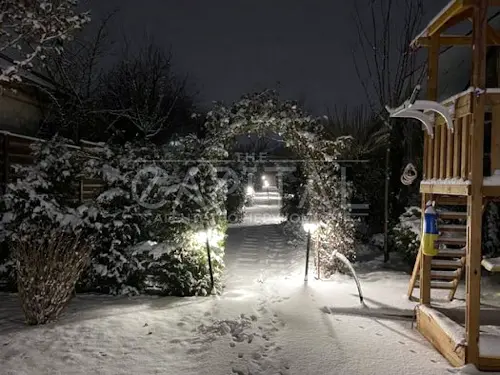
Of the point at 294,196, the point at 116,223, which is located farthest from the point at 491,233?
the point at 294,196

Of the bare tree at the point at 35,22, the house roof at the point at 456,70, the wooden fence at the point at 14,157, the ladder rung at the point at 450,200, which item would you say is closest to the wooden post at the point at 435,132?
the ladder rung at the point at 450,200

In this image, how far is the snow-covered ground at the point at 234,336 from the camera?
14.7 ft

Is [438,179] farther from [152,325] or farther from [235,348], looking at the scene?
[152,325]

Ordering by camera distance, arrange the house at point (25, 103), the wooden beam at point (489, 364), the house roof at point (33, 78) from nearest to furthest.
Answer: the wooden beam at point (489, 364) < the house roof at point (33, 78) < the house at point (25, 103)

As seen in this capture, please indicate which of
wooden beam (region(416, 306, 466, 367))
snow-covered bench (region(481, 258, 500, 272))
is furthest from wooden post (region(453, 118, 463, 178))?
wooden beam (region(416, 306, 466, 367))

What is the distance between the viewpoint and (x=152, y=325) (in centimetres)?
572

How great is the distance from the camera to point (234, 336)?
17.6 ft

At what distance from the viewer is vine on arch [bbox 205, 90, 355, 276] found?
812cm

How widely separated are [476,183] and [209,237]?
474 centimetres

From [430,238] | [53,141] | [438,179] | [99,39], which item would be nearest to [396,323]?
[430,238]

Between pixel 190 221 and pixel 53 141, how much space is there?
9.73 feet

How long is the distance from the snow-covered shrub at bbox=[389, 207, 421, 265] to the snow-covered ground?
1.62 metres

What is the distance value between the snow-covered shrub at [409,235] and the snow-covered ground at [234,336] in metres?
1.62

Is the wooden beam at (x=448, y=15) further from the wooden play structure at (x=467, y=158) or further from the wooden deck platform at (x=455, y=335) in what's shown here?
the wooden deck platform at (x=455, y=335)
